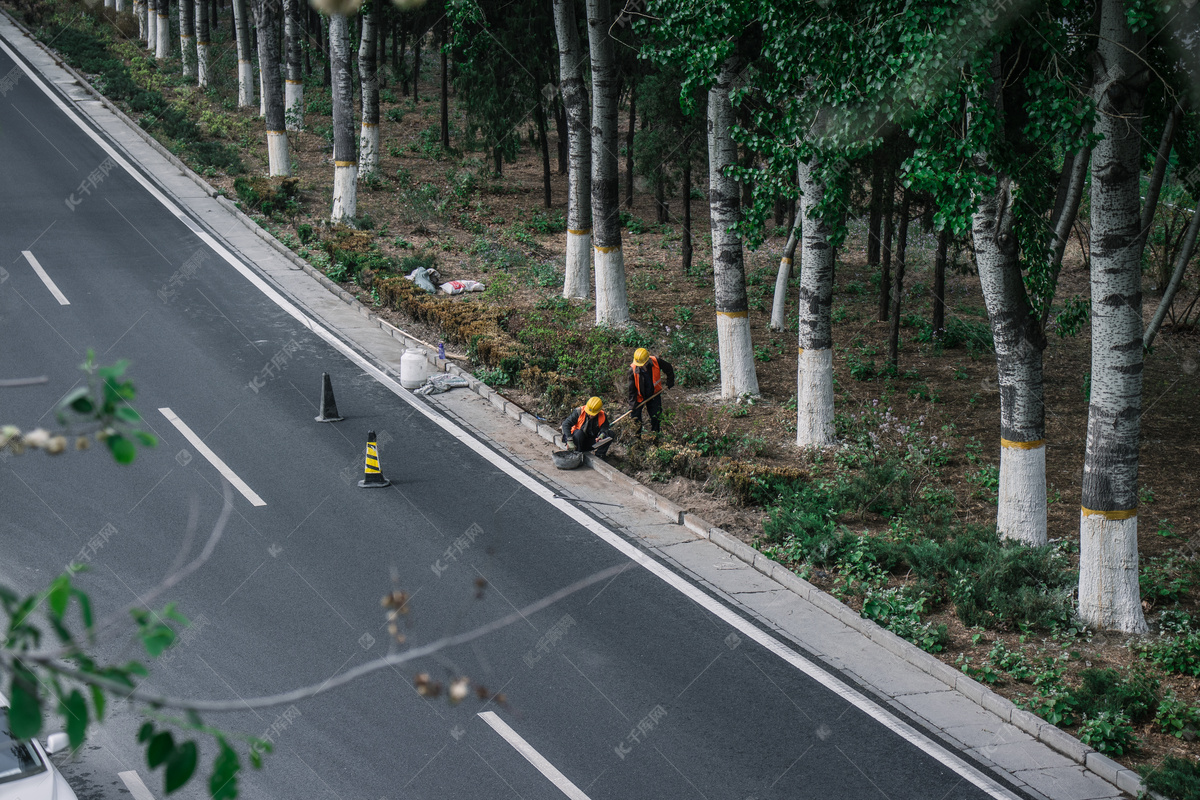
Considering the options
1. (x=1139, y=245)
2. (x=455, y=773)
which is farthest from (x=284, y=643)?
(x=1139, y=245)

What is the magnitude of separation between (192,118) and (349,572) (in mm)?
26749

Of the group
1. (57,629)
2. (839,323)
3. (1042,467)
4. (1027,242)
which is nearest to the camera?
(57,629)

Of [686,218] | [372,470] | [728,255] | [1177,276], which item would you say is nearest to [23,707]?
[372,470]

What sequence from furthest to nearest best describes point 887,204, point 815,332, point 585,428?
point 887,204, point 815,332, point 585,428

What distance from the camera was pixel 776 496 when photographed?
41.7ft

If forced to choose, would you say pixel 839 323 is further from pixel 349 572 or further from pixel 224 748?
pixel 224 748

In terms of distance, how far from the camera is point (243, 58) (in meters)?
36.0

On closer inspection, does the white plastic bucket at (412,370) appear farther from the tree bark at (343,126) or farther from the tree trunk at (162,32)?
the tree trunk at (162,32)

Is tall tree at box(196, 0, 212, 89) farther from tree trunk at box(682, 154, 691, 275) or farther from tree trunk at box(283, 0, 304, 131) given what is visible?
tree trunk at box(682, 154, 691, 275)

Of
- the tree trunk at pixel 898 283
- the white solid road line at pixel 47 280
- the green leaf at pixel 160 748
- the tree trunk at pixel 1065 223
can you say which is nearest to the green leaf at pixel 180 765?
the green leaf at pixel 160 748

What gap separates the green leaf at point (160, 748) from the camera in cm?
251

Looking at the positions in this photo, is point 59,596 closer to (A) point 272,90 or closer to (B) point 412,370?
(B) point 412,370

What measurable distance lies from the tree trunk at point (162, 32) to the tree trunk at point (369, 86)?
67.0 ft

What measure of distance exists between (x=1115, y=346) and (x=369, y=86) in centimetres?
2116
